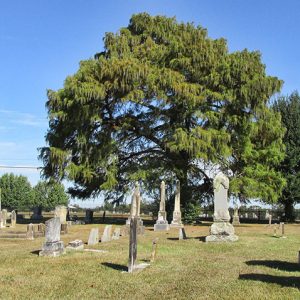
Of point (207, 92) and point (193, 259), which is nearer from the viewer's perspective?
point (193, 259)

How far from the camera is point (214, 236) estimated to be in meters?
17.9

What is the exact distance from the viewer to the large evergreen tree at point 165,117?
30.4 m

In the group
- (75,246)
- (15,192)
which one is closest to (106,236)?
(75,246)

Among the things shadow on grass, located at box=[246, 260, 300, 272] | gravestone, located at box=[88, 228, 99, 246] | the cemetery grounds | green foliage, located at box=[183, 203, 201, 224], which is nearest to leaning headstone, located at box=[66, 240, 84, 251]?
the cemetery grounds

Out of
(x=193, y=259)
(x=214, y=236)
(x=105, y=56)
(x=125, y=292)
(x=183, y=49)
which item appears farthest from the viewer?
(x=105, y=56)

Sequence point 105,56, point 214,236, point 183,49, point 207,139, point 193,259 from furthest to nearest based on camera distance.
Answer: point 105,56 < point 183,49 < point 207,139 < point 214,236 < point 193,259

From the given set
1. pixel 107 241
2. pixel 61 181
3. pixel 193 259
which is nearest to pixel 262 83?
pixel 61 181

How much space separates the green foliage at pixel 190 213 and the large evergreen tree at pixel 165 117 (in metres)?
0.83

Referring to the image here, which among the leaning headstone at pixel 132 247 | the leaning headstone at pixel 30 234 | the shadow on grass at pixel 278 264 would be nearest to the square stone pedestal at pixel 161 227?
the leaning headstone at pixel 30 234

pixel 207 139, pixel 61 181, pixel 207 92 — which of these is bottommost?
pixel 61 181

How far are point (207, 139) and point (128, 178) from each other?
20.6 feet

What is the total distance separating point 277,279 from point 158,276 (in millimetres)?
2424

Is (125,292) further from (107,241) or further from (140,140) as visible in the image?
(140,140)

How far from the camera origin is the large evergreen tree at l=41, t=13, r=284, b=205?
30359 mm
